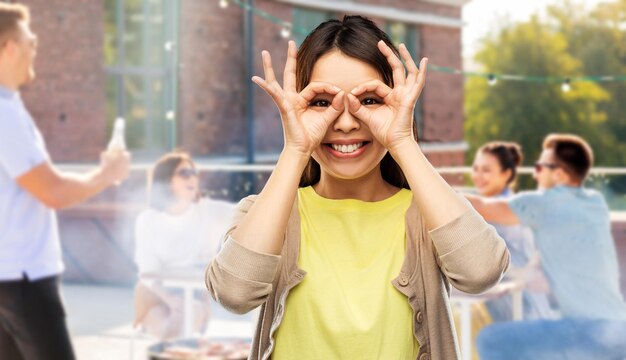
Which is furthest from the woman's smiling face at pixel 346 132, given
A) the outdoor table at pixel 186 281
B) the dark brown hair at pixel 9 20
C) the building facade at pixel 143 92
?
the building facade at pixel 143 92

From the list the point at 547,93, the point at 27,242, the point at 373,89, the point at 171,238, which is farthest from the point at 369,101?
the point at 547,93

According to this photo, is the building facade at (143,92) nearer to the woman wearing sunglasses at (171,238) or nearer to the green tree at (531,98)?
the woman wearing sunglasses at (171,238)

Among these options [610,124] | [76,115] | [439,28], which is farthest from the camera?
[610,124]

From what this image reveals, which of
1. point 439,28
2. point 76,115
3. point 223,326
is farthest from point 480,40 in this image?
point 223,326

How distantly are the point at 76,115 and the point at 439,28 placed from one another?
31.1 feet

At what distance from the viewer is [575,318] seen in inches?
136

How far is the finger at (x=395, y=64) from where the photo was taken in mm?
1449

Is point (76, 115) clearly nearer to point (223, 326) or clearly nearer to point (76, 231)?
point (76, 231)

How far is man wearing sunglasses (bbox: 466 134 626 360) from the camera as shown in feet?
11.1

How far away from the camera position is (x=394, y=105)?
145 cm

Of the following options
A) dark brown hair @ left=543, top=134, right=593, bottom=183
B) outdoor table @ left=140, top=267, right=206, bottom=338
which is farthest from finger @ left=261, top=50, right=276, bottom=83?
outdoor table @ left=140, top=267, right=206, bottom=338

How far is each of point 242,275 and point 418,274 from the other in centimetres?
25

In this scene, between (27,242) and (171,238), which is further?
(171,238)

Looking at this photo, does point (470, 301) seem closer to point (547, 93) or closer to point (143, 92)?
point (143, 92)
